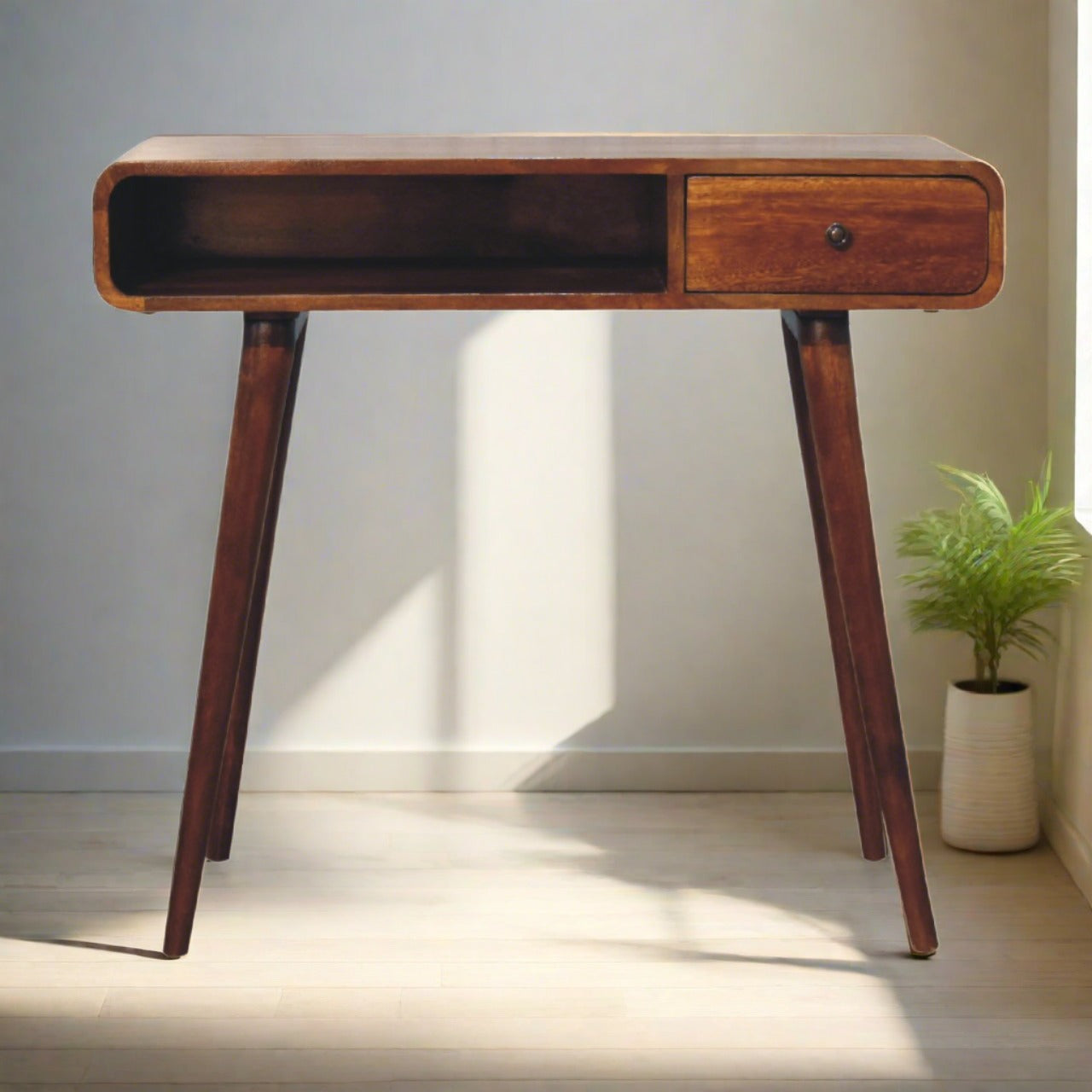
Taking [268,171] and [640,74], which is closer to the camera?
[268,171]

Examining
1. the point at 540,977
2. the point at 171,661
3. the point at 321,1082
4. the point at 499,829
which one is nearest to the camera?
the point at 321,1082

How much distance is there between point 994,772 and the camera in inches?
79.9

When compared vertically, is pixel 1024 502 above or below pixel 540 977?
above

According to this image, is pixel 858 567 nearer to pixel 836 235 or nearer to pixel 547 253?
pixel 836 235

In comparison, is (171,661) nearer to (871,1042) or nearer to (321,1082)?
(321,1082)

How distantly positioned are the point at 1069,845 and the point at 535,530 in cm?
92

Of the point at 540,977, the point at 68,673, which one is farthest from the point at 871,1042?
the point at 68,673

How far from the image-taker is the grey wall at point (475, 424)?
2.19 meters

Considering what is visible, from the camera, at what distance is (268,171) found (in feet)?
4.83

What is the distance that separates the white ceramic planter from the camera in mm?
2023

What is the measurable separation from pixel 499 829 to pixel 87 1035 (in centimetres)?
76

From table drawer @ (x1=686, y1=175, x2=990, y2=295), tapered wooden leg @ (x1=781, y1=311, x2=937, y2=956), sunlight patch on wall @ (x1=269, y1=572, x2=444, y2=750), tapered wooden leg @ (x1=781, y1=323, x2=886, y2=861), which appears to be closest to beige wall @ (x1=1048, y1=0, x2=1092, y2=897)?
tapered wooden leg @ (x1=781, y1=323, x2=886, y2=861)

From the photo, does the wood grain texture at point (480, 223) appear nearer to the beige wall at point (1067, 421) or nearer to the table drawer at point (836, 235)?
the table drawer at point (836, 235)

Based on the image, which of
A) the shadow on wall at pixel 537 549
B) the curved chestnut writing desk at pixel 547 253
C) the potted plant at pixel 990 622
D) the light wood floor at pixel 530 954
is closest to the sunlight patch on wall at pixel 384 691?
the shadow on wall at pixel 537 549
